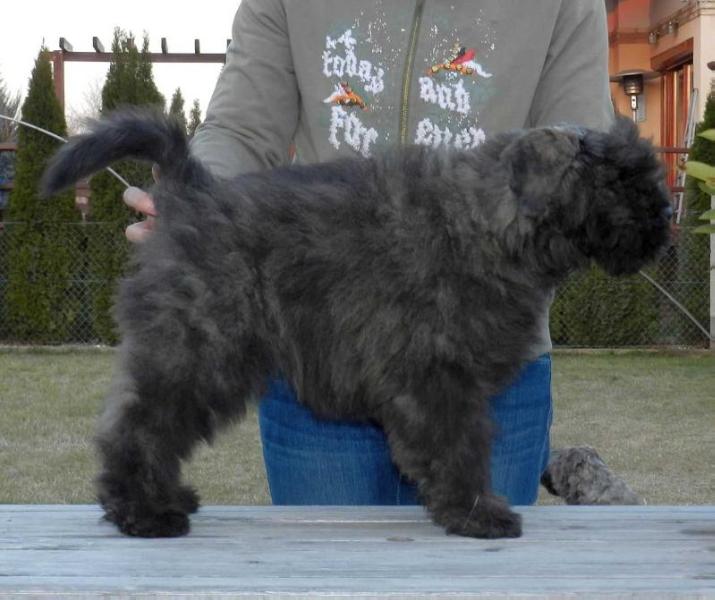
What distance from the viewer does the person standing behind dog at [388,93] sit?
11.1ft

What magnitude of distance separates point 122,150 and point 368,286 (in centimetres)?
68

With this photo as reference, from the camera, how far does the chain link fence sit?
41.4 ft

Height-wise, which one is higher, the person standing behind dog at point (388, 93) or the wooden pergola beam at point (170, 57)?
the wooden pergola beam at point (170, 57)

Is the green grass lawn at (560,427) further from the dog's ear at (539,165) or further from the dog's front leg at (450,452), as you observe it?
the dog's ear at (539,165)

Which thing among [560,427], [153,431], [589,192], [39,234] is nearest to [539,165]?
[589,192]

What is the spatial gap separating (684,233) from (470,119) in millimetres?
9577

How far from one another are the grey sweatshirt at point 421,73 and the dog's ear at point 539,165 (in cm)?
79

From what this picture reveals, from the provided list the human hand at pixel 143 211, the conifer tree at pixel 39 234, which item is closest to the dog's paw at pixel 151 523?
the human hand at pixel 143 211

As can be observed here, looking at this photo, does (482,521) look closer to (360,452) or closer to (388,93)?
(360,452)

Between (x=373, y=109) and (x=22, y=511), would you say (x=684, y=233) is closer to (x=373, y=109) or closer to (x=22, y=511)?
(x=373, y=109)

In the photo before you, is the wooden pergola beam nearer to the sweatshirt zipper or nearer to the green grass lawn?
the green grass lawn

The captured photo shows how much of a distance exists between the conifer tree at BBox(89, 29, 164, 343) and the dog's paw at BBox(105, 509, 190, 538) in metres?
10.4

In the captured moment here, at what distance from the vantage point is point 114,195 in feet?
41.9

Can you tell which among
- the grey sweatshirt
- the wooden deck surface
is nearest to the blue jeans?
the grey sweatshirt
